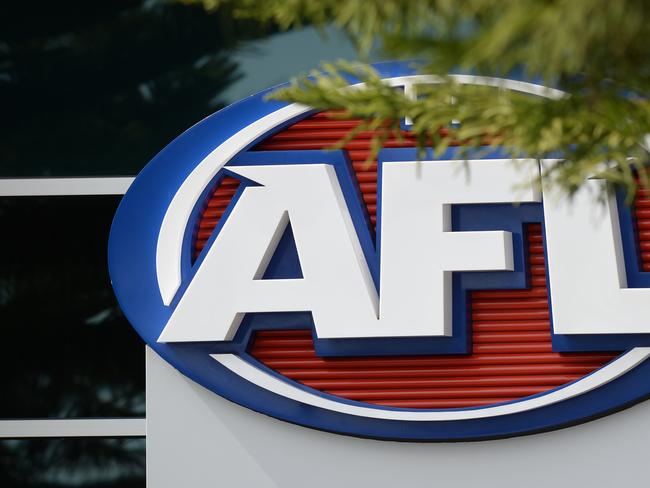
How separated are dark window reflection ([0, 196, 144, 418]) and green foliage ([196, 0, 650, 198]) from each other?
4697 millimetres

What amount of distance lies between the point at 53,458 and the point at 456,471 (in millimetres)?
2736

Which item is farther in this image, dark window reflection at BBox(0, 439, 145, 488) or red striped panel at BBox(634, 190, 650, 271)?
dark window reflection at BBox(0, 439, 145, 488)

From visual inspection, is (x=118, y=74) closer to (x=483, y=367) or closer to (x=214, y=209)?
(x=214, y=209)

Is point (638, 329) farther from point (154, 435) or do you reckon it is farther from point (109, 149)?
point (109, 149)

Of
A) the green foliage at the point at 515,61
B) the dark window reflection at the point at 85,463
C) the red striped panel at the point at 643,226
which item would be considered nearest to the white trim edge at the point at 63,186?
the dark window reflection at the point at 85,463

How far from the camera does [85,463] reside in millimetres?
7301

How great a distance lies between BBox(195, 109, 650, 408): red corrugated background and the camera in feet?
20.3

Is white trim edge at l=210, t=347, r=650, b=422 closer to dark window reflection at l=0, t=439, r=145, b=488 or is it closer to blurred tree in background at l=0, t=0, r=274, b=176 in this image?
dark window reflection at l=0, t=439, r=145, b=488

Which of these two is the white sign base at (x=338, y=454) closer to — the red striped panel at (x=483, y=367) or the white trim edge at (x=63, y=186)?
the red striped panel at (x=483, y=367)

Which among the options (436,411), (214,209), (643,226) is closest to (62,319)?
(214,209)

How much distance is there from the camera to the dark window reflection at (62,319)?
24.0 feet

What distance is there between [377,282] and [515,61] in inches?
162

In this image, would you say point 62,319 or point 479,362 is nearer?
point 479,362

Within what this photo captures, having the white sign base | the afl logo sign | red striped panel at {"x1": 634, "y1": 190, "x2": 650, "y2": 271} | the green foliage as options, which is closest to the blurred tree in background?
the afl logo sign
